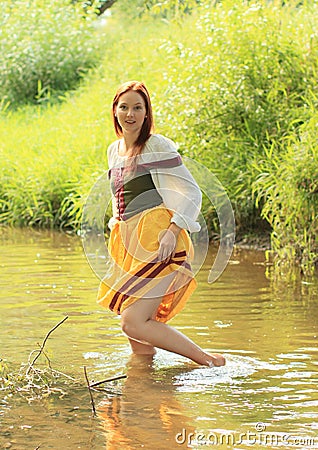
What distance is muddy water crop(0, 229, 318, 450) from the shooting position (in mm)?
4168

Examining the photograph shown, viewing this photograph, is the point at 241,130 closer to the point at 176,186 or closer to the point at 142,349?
the point at 142,349

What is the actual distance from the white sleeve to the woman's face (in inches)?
6.6

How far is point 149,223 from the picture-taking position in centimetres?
507

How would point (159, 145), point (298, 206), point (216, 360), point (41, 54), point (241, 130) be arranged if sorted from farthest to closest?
point (41, 54) < point (241, 130) < point (298, 206) < point (216, 360) < point (159, 145)

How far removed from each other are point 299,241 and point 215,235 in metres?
1.92

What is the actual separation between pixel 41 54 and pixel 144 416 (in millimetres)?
14879

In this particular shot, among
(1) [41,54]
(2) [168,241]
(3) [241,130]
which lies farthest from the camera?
(1) [41,54]

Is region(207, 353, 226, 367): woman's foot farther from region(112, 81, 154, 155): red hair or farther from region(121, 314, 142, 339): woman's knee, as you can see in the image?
region(112, 81, 154, 155): red hair

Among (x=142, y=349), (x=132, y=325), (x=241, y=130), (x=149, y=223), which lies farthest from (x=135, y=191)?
(x=241, y=130)

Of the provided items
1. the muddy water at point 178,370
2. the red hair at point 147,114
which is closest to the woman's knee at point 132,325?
the muddy water at point 178,370

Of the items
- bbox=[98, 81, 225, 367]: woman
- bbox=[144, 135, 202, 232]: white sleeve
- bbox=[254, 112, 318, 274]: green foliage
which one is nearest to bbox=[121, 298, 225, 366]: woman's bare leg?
bbox=[98, 81, 225, 367]: woman

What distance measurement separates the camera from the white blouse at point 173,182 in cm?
496

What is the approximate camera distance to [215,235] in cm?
1046

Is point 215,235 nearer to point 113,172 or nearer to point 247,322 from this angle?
point 247,322
